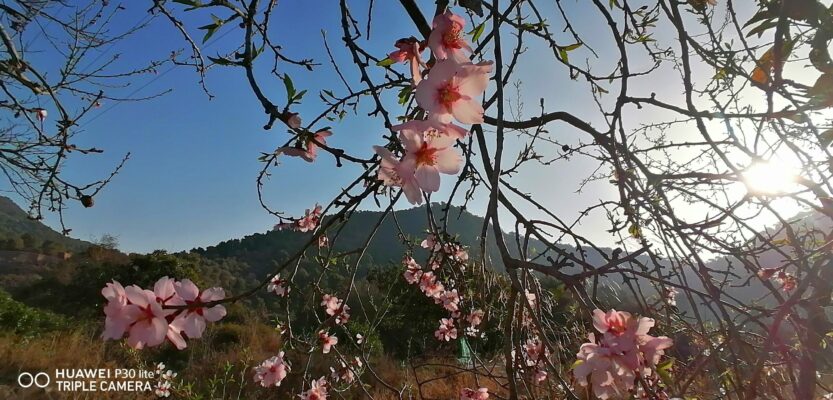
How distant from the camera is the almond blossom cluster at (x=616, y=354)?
2.62ft

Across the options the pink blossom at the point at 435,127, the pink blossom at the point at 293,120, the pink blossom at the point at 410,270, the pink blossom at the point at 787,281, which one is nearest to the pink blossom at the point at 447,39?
the pink blossom at the point at 435,127

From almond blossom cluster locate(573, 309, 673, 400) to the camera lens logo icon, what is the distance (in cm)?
656

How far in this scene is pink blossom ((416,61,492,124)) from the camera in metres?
0.82

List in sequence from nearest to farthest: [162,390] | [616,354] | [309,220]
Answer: [616,354], [309,220], [162,390]

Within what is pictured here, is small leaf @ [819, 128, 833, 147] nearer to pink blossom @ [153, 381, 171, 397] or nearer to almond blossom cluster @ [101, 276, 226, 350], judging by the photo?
almond blossom cluster @ [101, 276, 226, 350]

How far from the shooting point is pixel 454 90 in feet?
2.85

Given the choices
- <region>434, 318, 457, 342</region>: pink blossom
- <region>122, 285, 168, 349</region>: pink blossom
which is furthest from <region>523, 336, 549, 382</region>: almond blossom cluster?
<region>434, 318, 457, 342</region>: pink blossom

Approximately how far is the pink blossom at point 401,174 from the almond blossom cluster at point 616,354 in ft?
1.33

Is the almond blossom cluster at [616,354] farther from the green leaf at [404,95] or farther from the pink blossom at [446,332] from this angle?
the pink blossom at [446,332]


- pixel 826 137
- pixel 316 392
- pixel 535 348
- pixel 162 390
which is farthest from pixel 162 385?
pixel 826 137

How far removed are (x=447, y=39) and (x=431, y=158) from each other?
25 cm

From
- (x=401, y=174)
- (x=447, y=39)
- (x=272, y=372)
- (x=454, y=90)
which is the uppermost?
(x=447, y=39)

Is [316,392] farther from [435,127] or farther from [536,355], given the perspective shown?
[435,127]

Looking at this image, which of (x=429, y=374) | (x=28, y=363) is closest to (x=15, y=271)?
(x=28, y=363)
